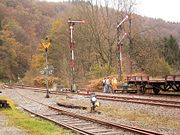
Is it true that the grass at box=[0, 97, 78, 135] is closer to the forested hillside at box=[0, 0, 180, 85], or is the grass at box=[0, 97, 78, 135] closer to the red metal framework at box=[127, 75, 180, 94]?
the red metal framework at box=[127, 75, 180, 94]

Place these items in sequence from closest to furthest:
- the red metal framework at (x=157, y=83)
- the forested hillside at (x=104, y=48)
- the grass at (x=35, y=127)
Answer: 1. the grass at (x=35, y=127)
2. the red metal framework at (x=157, y=83)
3. the forested hillside at (x=104, y=48)

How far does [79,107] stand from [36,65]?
54.5 m

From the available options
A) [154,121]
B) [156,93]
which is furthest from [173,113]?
[156,93]

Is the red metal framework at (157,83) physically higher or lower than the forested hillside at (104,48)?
lower

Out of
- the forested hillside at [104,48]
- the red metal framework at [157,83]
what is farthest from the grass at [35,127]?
the forested hillside at [104,48]

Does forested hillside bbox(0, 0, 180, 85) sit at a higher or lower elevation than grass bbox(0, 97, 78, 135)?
higher

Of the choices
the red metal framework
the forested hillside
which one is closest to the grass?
the red metal framework

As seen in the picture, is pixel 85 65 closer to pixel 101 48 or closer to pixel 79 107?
pixel 101 48

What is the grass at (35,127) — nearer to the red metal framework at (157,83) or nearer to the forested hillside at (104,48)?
the red metal framework at (157,83)

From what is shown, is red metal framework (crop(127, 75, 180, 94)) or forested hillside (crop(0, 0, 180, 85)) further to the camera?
forested hillside (crop(0, 0, 180, 85))

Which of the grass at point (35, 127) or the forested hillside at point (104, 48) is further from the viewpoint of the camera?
the forested hillside at point (104, 48)

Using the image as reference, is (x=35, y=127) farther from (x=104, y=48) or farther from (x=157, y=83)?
(x=104, y=48)

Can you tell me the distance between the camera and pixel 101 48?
59.9 m

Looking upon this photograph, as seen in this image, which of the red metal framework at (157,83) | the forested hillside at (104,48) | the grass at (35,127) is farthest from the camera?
the forested hillside at (104,48)
